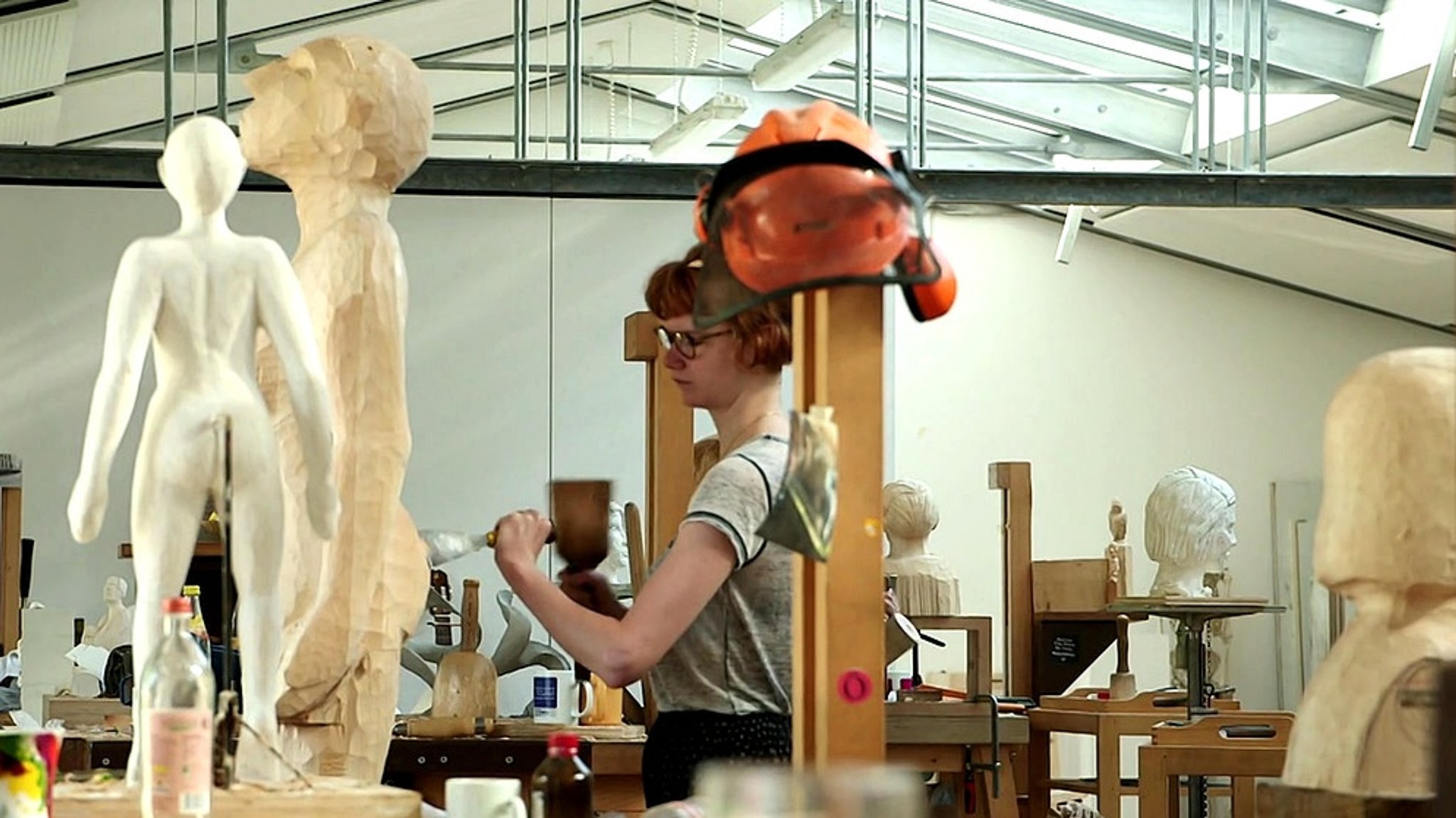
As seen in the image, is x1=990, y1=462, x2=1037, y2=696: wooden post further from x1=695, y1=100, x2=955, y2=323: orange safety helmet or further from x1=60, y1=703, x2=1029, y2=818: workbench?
x1=695, y1=100, x2=955, y2=323: orange safety helmet

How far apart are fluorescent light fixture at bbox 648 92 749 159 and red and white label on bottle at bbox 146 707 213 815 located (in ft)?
21.9

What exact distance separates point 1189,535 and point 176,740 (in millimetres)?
5125

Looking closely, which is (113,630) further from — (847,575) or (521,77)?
(847,575)

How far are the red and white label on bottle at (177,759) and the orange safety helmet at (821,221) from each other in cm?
71

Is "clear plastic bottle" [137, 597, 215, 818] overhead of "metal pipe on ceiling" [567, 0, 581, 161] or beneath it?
beneath

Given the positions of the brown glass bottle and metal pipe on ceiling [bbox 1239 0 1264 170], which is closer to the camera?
the brown glass bottle

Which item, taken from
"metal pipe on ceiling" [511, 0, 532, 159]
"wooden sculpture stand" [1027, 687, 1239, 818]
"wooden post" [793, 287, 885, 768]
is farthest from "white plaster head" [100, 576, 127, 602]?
"wooden post" [793, 287, 885, 768]

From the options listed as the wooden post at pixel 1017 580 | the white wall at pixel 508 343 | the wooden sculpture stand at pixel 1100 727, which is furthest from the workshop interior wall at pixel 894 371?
the wooden sculpture stand at pixel 1100 727

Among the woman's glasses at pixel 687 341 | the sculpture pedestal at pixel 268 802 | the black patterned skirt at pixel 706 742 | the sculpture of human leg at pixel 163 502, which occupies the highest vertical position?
the woman's glasses at pixel 687 341

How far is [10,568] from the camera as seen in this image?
8102 millimetres

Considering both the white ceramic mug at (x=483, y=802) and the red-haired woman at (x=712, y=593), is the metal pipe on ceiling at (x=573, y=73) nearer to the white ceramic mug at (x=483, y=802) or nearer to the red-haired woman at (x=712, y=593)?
the red-haired woman at (x=712, y=593)

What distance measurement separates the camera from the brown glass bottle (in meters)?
2.42

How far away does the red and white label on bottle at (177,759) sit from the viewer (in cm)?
222

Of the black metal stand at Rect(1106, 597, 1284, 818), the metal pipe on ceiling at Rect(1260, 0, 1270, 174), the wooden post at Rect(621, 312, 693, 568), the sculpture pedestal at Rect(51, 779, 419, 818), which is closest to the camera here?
the sculpture pedestal at Rect(51, 779, 419, 818)
